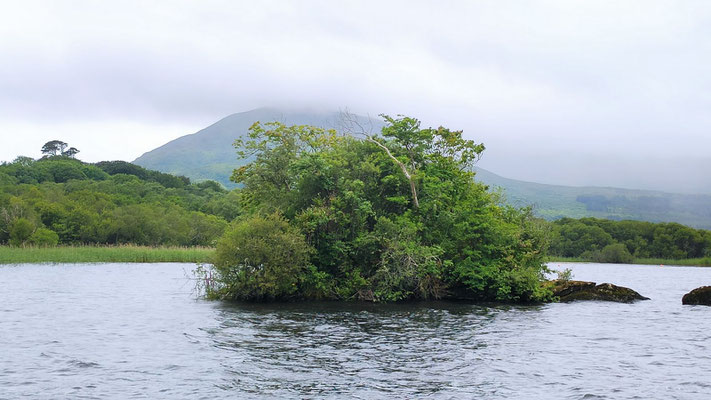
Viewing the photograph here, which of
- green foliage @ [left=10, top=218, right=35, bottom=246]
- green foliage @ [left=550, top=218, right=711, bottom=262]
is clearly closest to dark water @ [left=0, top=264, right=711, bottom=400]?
green foliage @ [left=10, top=218, right=35, bottom=246]

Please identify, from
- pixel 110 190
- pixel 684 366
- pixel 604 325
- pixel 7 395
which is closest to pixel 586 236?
pixel 110 190

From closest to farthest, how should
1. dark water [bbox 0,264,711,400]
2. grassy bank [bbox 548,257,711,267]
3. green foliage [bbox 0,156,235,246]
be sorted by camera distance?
dark water [bbox 0,264,711,400] < green foliage [bbox 0,156,235,246] < grassy bank [bbox 548,257,711,267]

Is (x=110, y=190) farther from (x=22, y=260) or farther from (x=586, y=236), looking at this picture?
(x=586, y=236)

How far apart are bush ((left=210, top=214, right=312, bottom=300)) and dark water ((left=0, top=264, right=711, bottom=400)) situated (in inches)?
74.5

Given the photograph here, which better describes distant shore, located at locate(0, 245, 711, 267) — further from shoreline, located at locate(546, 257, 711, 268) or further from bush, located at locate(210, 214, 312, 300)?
shoreline, located at locate(546, 257, 711, 268)

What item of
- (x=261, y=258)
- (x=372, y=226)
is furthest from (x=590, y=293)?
(x=261, y=258)

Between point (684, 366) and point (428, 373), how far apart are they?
30.8ft

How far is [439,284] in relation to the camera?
42.6m

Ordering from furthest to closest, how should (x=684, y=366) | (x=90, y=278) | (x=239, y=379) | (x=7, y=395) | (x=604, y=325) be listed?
1. (x=90, y=278)
2. (x=604, y=325)
3. (x=684, y=366)
4. (x=239, y=379)
5. (x=7, y=395)

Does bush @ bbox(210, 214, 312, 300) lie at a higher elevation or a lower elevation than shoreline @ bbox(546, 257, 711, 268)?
higher

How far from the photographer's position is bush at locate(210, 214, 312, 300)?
35844 mm

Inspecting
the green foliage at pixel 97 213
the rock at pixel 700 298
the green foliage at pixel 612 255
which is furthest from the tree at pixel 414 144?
the green foliage at pixel 612 255

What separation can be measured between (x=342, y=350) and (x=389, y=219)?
1792cm

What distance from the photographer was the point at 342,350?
2231cm
